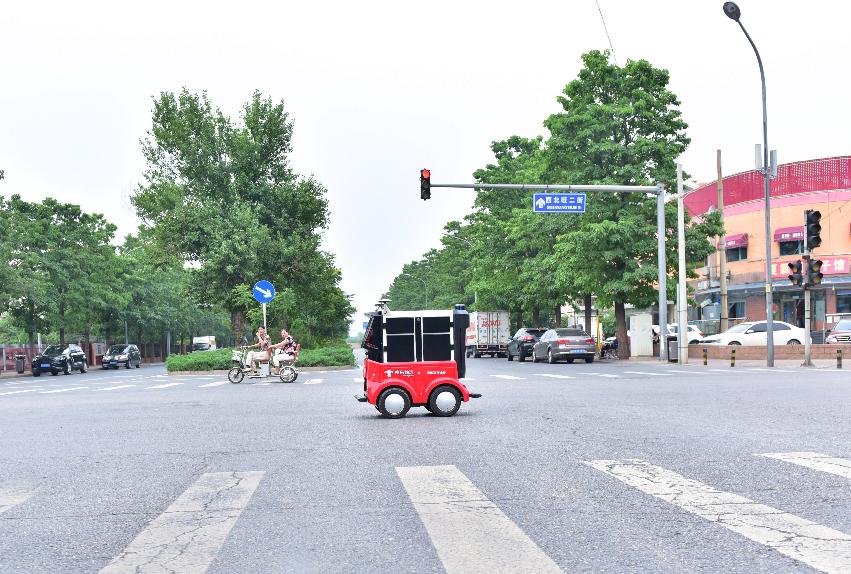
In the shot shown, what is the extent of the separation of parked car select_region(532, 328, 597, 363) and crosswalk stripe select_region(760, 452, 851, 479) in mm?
28541

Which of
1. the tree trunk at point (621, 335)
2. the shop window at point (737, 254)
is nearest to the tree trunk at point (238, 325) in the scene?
the tree trunk at point (621, 335)

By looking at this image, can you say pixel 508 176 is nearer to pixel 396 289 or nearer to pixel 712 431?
pixel 712 431

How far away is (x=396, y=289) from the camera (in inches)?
6417

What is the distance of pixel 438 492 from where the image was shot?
22.9 feet

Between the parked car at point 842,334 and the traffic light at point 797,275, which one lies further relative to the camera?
the parked car at point 842,334

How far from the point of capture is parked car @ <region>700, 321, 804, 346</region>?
42.2m

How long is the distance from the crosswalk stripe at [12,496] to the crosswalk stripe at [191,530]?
4.01 ft

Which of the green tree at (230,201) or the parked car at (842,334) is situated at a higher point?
the green tree at (230,201)

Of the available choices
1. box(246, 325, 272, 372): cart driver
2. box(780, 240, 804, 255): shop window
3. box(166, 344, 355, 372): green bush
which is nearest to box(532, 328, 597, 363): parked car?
box(166, 344, 355, 372): green bush

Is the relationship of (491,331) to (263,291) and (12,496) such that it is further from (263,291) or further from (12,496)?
(12,496)

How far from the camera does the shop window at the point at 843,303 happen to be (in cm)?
5212

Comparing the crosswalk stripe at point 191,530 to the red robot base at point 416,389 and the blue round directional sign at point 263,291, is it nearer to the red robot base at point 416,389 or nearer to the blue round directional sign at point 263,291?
the red robot base at point 416,389

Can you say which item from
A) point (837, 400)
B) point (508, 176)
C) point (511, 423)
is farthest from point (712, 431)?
point (508, 176)

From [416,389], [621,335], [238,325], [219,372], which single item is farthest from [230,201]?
[416,389]
